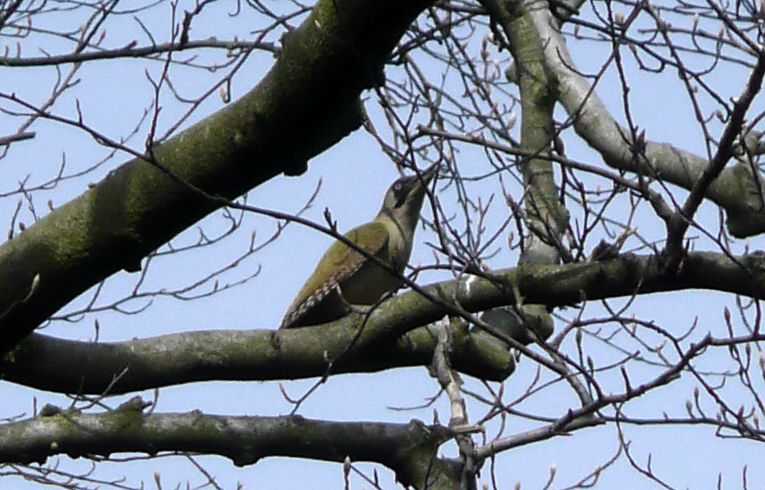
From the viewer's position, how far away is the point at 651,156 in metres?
5.55

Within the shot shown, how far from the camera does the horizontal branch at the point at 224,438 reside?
434 centimetres

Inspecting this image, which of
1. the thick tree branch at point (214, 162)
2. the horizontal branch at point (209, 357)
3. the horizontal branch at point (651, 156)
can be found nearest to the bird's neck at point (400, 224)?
the horizontal branch at point (651, 156)

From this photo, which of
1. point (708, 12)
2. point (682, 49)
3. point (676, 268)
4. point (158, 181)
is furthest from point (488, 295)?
point (708, 12)

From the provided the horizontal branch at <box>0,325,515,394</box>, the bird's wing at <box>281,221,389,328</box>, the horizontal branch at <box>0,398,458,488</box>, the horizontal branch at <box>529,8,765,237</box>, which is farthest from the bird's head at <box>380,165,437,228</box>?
the horizontal branch at <box>0,398,458,488</box>

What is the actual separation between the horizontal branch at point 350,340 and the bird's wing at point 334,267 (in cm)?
224

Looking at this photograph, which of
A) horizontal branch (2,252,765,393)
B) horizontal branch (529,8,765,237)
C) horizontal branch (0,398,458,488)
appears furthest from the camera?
horizontal branch (529,8,765,237)

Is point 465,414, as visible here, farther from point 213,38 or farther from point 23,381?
point 213,38

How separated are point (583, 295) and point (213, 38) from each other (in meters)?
3.38

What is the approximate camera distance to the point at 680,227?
13.2 feet

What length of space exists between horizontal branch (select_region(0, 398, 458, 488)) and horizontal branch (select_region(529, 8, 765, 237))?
1.41m

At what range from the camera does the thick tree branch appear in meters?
3.28

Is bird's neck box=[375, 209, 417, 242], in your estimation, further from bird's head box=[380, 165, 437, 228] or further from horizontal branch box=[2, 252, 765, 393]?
horizontal branch box=[2, 252, 765, 393]

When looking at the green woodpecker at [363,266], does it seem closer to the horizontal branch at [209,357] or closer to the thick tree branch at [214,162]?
the horizontal branch at [209,357]

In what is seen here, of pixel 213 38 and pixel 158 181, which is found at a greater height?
pixel 213 38
